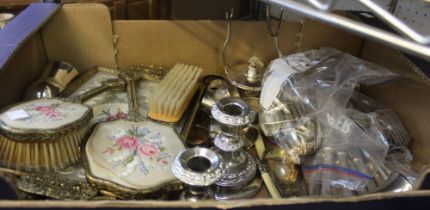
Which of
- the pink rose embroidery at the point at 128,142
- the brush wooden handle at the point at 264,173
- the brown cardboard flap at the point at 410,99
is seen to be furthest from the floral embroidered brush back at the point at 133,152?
the brown cardboard flap at the point at 410,99

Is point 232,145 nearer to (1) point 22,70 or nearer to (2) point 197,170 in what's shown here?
(2) point 197,170

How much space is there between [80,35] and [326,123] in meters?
0.44

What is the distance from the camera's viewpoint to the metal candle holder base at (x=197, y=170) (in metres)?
0.36

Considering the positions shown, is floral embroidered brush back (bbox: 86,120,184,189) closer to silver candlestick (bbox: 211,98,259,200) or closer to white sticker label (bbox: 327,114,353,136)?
silver candlestick (bbox: 211,98,259,200)

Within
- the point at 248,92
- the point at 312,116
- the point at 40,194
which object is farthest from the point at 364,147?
the point at 40,194

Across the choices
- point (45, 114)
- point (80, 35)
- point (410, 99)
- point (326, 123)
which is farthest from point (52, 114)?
point (410, 99)

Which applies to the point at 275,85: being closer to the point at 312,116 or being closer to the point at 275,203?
the point at 312,116

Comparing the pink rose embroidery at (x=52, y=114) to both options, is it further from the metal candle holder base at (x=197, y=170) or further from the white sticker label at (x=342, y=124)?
the white sticker label at (x=342, y=124)

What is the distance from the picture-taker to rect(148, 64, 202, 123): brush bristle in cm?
54

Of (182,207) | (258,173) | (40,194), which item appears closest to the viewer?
(182,207)

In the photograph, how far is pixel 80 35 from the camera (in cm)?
63

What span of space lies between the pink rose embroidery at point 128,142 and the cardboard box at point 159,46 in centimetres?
17

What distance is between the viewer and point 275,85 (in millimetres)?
548

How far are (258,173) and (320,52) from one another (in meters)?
0.27
